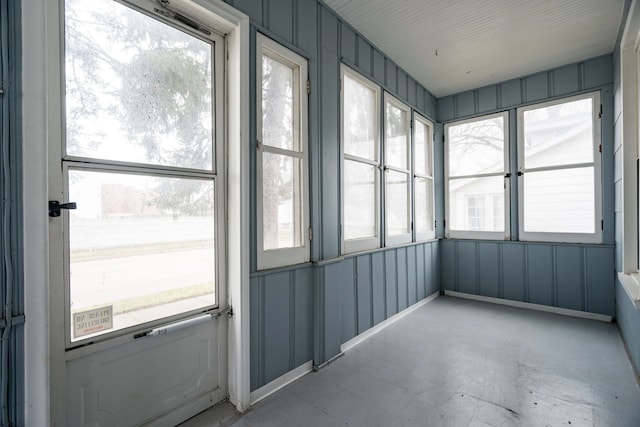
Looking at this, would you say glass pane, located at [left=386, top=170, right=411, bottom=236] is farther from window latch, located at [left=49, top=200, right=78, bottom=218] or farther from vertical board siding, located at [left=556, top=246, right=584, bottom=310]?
window latch, located at [left=49, top=200, right=78, bottom=218]

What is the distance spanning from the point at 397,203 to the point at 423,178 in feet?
2.75

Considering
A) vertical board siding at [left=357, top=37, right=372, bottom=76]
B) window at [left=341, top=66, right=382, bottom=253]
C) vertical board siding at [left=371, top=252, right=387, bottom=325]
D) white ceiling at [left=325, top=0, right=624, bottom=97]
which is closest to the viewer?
white ceiling at [left=325, top=0, right=624, bottom=97]

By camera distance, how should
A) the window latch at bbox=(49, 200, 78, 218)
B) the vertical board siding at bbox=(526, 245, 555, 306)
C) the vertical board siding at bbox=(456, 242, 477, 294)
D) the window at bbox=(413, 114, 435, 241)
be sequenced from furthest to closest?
1. the vertical board siding at bbox=(456, 242, 477, 294)
2. the window at bbox=(413, 114, 435, 241)
3. the vertical board siding at bbox=(526, 245, 555, 306)
4. the window latch at bbox=(49, 200, 78, 218)

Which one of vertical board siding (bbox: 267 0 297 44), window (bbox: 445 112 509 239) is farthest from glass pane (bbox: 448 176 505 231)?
vertical board siding (bbox: 267 0 297 44)

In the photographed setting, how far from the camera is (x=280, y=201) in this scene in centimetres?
225

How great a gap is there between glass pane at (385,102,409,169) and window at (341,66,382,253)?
279 millimetres

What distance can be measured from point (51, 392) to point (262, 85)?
2.01 meters

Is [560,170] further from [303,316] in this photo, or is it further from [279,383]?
[279,383]

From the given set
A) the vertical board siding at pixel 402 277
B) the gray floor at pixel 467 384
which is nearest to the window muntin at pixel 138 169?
the gray floor at pixel 467 384

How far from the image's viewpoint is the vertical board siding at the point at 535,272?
136 inches

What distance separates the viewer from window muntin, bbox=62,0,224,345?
1.42 meters

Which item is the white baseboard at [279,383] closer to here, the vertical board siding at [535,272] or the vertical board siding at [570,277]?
the vertical board siding at [535,272]

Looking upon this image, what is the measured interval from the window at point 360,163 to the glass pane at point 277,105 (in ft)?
2.03

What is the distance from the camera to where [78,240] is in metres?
1.42
